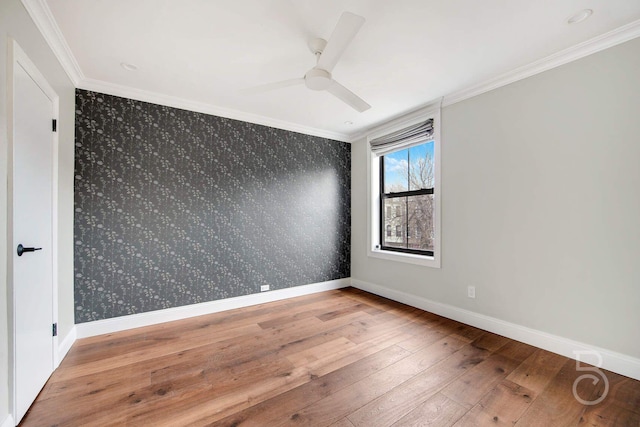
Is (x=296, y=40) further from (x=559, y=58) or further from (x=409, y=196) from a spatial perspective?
(x=409, y=196)

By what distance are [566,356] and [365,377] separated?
5.58 feet

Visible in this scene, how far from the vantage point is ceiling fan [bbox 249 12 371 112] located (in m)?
1.50

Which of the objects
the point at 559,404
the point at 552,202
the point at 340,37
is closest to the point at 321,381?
the point at 559,404

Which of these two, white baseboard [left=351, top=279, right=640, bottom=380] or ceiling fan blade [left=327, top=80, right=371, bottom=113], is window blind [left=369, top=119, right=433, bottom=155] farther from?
white baseboard [left=351, top=279, right=640, bottom=380]

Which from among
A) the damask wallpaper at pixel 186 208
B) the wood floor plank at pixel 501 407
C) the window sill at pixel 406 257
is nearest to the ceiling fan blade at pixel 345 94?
the damask wallpaper at pixel 186 208

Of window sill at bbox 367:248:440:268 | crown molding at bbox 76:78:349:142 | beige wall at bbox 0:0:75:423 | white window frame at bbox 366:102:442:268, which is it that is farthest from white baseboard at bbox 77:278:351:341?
crown molding at bbox 76:78:349:142

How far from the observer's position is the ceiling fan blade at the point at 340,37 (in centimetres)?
145

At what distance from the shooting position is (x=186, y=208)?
3.04 meters

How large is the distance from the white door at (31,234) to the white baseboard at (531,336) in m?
3.45

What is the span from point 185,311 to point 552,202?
383 cm

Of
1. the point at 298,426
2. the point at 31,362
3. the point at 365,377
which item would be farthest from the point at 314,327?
the point at 31,362

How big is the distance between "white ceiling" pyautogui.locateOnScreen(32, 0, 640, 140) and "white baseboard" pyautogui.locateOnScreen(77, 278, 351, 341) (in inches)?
91.9

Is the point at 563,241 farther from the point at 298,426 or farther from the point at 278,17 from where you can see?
the point at 278,17

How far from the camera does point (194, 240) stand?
3.08 metres
